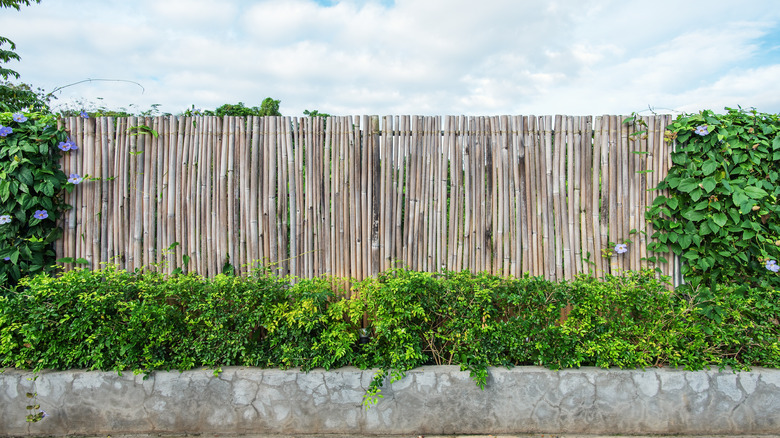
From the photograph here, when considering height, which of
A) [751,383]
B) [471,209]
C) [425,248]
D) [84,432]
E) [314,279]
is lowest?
[84,432]

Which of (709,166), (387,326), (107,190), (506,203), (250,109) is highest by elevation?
(250,109)

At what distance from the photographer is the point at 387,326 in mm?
2662

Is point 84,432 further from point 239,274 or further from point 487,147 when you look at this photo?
point 487,147

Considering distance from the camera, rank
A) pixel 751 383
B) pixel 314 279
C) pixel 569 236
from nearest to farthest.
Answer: pixel 751 383 < pixel 314 279 < pixel 569 236

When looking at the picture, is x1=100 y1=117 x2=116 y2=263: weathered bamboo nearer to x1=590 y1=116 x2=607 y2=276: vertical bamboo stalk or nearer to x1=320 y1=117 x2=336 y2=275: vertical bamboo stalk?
x1=320 y1=117 x2=336 y2=275: vertical bamboo stalk

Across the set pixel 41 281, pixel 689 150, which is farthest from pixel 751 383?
pixel 41 281

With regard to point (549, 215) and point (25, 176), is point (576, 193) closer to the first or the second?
point (549, 215)

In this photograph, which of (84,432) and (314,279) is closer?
(84,432)

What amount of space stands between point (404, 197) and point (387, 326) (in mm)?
1087

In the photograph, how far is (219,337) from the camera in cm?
270

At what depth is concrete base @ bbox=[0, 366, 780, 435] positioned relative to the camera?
2.59 meters

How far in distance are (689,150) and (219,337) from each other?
3780 mm

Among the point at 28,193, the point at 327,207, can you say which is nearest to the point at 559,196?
the point at 327,207

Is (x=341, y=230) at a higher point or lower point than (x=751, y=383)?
higher
